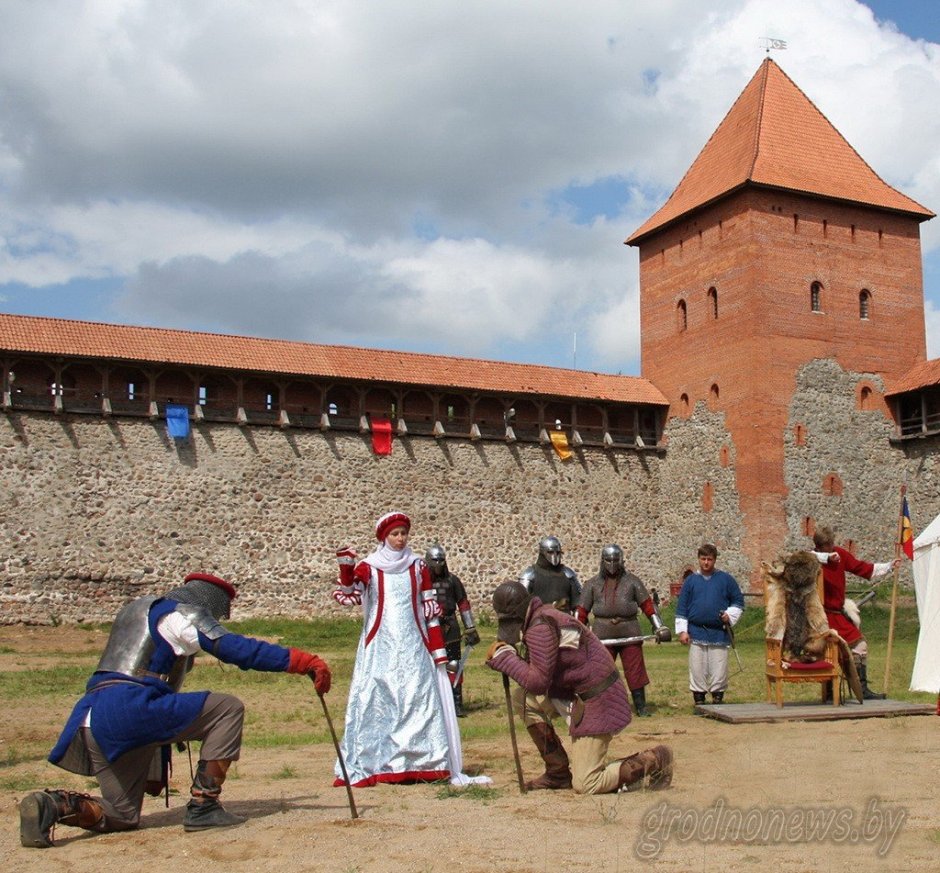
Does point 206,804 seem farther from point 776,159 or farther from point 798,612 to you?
point 776,159

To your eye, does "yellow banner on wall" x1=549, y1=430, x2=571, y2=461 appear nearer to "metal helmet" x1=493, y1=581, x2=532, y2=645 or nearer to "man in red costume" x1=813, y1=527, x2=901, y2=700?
"man in red costume" x1=813, y1=527, x2=901, y2=700

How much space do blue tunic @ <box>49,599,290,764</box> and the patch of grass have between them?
1.24m

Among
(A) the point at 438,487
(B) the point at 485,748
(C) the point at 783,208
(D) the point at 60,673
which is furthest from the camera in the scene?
(C) the point at 783,208

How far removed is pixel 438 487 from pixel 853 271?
10.2m

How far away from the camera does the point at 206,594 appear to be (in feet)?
16.7

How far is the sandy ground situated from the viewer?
417cm

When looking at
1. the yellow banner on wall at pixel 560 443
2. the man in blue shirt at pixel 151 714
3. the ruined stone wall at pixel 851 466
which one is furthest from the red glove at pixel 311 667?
the ruined stone wall at pixel 851 466

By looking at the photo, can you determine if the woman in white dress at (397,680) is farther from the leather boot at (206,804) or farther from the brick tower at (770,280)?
the brick tower at (770,280)

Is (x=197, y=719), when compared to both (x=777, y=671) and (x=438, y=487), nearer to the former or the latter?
(x=777, y=671)

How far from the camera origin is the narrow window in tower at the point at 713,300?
25.2 metres

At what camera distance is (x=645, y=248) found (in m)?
27.7

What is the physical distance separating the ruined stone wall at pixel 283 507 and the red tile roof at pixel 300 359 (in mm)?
1169

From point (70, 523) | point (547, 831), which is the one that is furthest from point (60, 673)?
point (547, 831)

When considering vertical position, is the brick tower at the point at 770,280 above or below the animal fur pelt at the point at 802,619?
above
